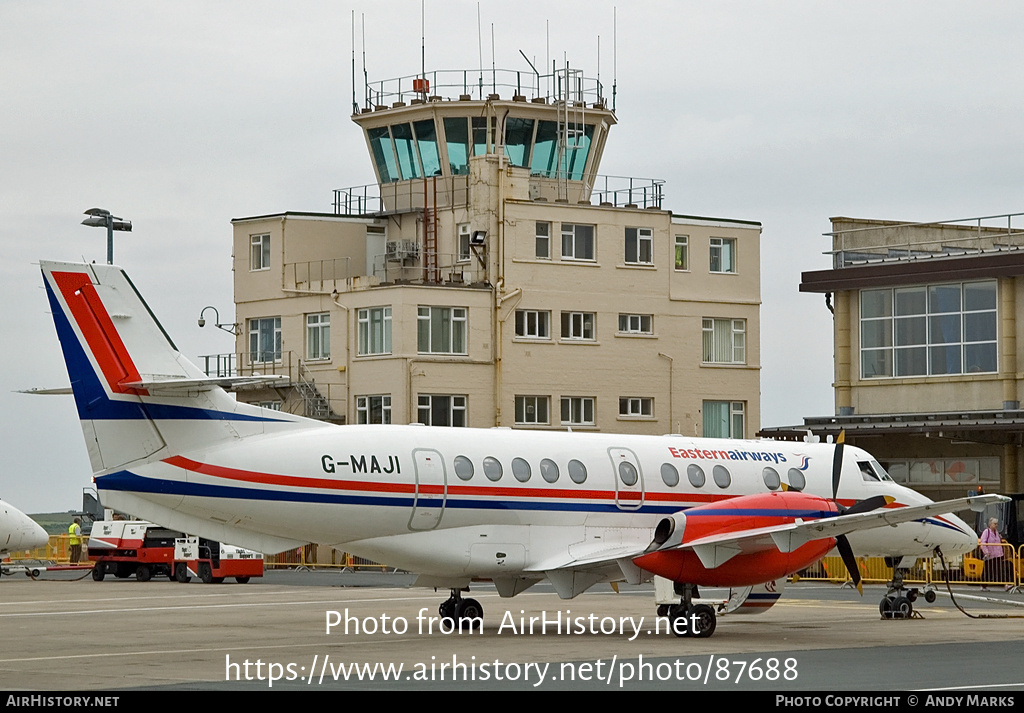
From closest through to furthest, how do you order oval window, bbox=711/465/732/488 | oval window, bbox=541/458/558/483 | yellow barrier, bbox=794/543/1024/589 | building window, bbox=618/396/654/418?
oval window, bbox=541/458/558/483 < oval window, bbox=711/465/732/488 < yellow barrier, bbox=794/543/1024/589 < building window, bbox=618/396/654/418

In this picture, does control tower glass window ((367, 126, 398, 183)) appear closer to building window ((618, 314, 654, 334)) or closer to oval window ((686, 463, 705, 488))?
building window ((618, 314, 654, 334))

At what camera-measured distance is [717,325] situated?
2589 inches

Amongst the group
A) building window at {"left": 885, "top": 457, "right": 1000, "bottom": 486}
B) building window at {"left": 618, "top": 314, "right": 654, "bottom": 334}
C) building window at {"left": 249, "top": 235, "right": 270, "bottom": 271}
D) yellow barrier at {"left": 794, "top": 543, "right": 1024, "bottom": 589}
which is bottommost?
yellow barrier at {"left": 794, "top": 543, "right": 1024, "bottom": 589}

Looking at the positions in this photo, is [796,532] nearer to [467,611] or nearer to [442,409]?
[467,611]

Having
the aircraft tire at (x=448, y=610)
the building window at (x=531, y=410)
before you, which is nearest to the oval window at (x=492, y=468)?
the aircraft tire at (x=448, y=610)

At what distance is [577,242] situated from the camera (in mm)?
62094

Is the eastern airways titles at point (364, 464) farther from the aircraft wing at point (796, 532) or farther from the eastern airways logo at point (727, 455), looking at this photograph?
the eastern airways logo at point (727, 455)

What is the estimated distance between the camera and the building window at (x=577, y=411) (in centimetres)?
6150

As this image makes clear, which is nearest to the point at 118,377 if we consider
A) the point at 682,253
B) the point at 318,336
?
the point at 318,336

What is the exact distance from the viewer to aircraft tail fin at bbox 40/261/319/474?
2112cm

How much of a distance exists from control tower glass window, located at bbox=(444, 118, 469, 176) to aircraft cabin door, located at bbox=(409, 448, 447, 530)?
132ft

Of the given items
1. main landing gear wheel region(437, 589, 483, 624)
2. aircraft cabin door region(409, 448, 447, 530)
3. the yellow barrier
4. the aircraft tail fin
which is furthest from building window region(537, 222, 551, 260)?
the aircraft tail fin

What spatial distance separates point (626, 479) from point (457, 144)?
128 feet
